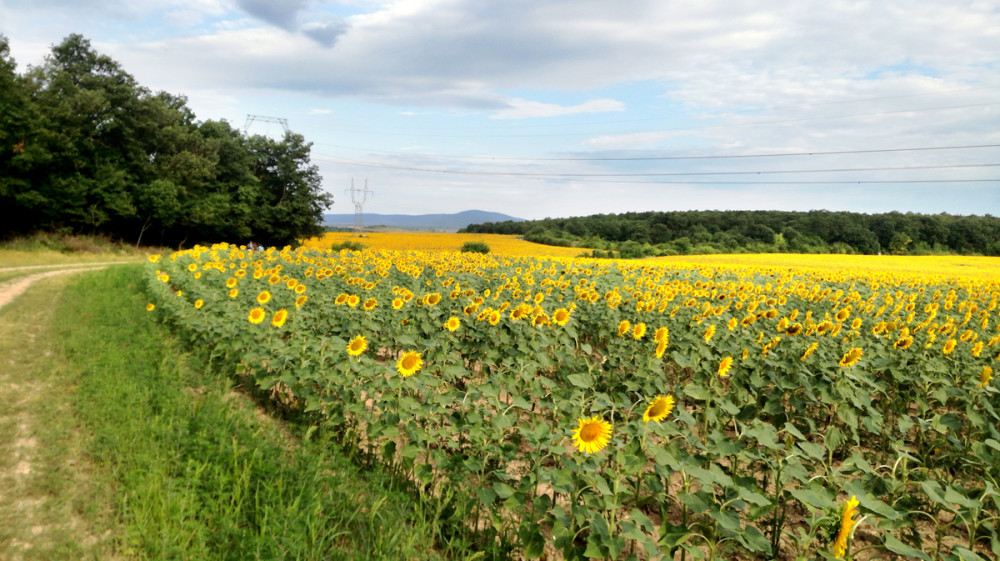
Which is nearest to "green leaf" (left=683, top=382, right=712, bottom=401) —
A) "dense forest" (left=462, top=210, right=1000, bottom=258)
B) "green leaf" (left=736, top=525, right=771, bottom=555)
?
"green leaf" (left=736, top=525, right=771, bottom=555)

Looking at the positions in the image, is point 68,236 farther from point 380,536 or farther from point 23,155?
point 380,536

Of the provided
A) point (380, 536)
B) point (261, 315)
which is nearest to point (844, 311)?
point (380, 536)

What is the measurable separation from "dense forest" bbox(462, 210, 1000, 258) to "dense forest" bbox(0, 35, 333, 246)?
26334mm

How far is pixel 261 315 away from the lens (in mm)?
6156

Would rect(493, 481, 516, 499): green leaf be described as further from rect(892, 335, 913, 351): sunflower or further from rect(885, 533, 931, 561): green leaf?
rect(892, 335, 913, 351): sunflower

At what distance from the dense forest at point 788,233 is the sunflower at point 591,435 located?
43.4 meters

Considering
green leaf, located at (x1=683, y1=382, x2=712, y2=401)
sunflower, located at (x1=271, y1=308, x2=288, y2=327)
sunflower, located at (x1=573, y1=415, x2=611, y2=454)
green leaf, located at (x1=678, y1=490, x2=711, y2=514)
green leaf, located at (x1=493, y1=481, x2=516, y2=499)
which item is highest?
sunflower, located at (x1=271, y1=308, x2=288, y2=327)

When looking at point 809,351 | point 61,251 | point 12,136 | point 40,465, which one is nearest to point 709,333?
point 809,351

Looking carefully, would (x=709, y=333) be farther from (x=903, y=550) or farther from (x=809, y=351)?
(x=903, y=550)

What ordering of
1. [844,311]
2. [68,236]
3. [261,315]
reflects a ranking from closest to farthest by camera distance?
[261,315] < [844,311] < [68,236]

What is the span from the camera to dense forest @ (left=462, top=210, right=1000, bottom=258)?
5184 centimetres

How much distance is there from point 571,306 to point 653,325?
1.02m

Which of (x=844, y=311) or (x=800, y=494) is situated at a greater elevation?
(x=844, y=311)

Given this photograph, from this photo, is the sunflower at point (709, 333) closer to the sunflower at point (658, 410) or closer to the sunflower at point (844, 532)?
the sunflower at point (658, 410)
